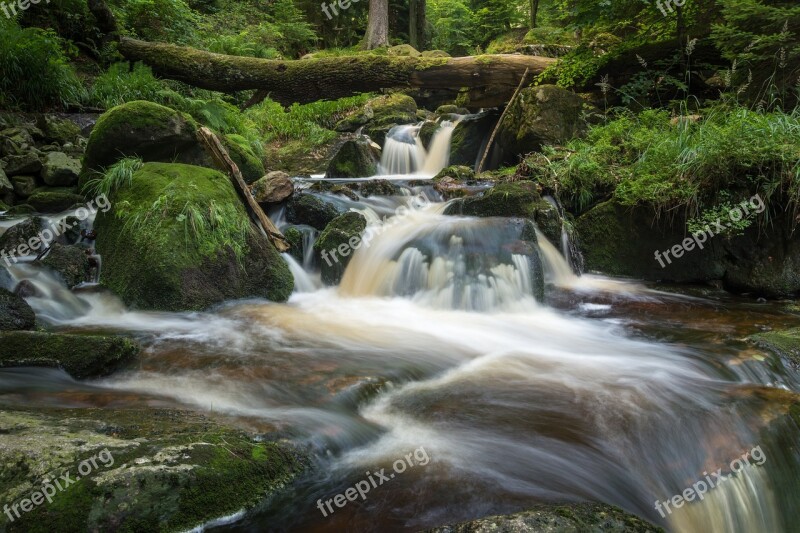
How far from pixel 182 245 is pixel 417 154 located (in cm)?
808

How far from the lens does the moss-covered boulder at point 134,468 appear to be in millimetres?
1949

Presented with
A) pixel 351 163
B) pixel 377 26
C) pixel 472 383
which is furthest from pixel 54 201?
pixel 377 26

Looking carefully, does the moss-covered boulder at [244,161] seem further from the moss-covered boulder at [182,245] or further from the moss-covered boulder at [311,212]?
the moss-covered boulder at [182,245]

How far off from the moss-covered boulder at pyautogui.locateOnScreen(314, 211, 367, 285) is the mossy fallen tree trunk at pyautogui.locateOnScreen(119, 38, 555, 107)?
4.96 meters

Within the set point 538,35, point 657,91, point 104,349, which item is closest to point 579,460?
point 104,349

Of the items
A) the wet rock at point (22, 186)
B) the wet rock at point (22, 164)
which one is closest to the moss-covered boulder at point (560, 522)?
the wet rock at point (22, 186)

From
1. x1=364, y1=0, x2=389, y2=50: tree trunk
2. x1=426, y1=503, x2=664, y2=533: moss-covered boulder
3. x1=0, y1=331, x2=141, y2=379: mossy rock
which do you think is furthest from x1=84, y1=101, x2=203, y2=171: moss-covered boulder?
x1=364, y1=0, x2=389, y2=50: tree trunk

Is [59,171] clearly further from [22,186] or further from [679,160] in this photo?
[679,160]

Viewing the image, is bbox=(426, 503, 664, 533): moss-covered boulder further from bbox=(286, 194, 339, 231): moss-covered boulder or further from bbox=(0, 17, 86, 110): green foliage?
bbox=(0, 17, 86, 110): green foliage

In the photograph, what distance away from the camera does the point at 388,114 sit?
15.2 m

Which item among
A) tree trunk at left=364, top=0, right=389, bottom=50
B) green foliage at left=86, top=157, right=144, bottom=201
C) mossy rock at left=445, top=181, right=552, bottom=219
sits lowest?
mossy rock at left=445, top=181, right=552, bottom=219

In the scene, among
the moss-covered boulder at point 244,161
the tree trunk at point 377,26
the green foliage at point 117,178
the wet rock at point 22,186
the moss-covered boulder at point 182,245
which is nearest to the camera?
the moss-covered boulder at point 182,245

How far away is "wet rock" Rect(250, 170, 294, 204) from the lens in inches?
294

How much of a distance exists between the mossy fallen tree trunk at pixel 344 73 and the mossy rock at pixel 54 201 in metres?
4.97
